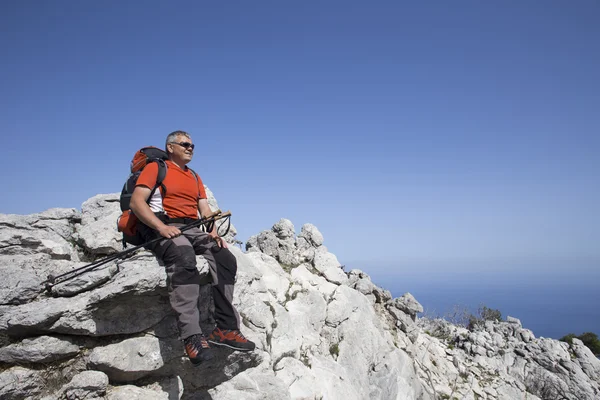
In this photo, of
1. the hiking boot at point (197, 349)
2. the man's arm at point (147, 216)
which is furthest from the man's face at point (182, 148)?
the hiking boot at point (197, 349)

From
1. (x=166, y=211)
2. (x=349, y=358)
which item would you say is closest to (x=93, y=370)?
(x=166, y=211)

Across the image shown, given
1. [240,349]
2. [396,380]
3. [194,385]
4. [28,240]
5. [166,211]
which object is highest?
[166,211]

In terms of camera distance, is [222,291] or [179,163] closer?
[222,291]

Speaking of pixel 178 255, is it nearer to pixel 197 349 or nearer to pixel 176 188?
pixel 176 188

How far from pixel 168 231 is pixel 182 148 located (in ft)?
7.84

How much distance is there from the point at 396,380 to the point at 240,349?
1320 centimetres

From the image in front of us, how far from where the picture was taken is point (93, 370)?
7387 millimetres

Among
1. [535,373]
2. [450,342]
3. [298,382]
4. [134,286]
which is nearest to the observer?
[134,286]

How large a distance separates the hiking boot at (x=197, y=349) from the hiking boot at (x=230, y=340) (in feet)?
1.95

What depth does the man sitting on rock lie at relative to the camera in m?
7.27

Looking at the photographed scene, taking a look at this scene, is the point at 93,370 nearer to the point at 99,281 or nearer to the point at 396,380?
the point at 99,281

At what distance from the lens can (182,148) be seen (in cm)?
868

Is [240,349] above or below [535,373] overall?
above

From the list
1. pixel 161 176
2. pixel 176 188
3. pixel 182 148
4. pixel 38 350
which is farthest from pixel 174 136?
pixel 38 350
